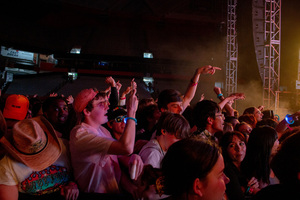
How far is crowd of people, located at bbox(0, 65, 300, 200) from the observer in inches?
54.4

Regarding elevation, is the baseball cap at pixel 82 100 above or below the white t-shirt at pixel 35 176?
above

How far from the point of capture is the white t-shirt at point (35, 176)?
1839 mm

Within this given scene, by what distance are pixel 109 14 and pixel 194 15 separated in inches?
296

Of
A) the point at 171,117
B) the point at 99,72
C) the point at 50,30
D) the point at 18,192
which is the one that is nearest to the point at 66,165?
the point at 18,192

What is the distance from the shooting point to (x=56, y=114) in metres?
3.31

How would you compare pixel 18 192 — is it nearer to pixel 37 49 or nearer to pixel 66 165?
pixel 66 165

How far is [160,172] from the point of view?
59.1 inches

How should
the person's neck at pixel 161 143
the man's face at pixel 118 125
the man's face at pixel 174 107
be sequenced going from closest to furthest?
the person's neck at pixel 161 143 → the man's face at pixel 118 125 → the man's face at pixel 174 107

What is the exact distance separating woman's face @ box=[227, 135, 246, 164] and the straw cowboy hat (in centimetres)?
176

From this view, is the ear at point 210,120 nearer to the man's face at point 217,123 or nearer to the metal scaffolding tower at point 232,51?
the man's face at point 217,123

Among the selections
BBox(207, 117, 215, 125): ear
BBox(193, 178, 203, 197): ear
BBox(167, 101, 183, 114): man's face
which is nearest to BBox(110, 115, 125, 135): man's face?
BBox(167, 101, 183, 114): man's face

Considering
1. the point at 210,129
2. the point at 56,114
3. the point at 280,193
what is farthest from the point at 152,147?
the point at 56,114

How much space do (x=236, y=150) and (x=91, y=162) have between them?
1535 mm

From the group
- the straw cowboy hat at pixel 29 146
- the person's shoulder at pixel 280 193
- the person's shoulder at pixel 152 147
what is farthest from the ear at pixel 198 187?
the straw cowboy hat at pixel 29 146
